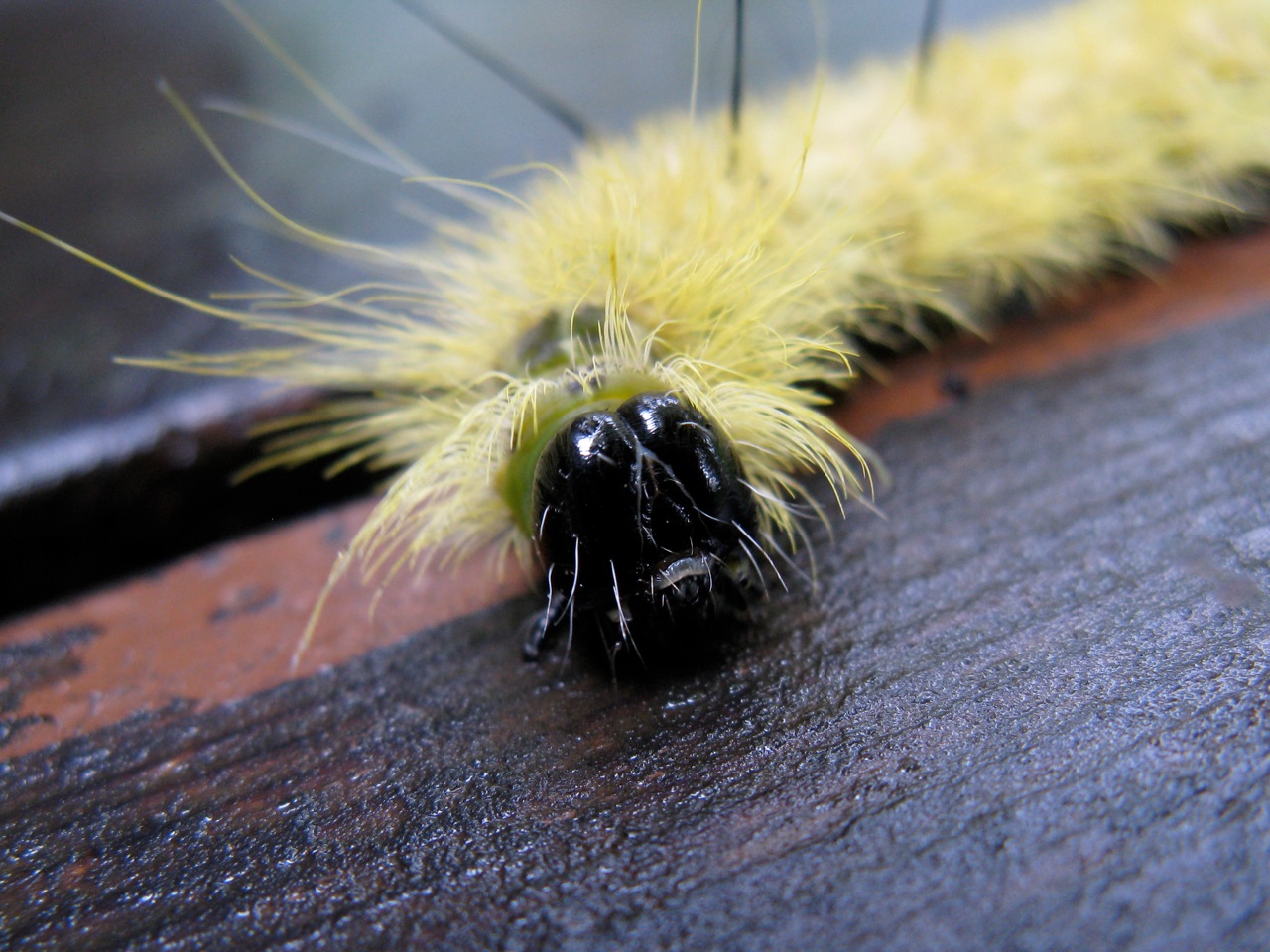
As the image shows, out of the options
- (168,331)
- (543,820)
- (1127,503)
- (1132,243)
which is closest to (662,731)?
(543,820)

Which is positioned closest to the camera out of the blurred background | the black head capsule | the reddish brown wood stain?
the black head capsule

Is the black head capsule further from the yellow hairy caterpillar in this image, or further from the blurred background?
the blurred background

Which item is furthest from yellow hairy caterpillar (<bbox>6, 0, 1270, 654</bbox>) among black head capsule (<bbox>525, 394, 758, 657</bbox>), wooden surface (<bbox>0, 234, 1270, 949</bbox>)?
wooden surface (<bbox>0, 234, 1270, 949</bbox>)

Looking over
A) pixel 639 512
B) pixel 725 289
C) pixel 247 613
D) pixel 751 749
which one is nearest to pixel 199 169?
pixel 247 613

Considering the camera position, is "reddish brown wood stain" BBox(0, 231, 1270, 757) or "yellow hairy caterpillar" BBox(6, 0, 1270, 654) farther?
"reddish brown wood stain" BBox(0, 231, 1270, 757)

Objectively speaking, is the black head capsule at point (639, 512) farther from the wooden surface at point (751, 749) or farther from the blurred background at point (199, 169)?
the blurred background at point (199, 169)

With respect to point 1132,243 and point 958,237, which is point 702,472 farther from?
point 1132,243

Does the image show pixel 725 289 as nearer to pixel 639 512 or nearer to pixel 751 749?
pixel 639 512
